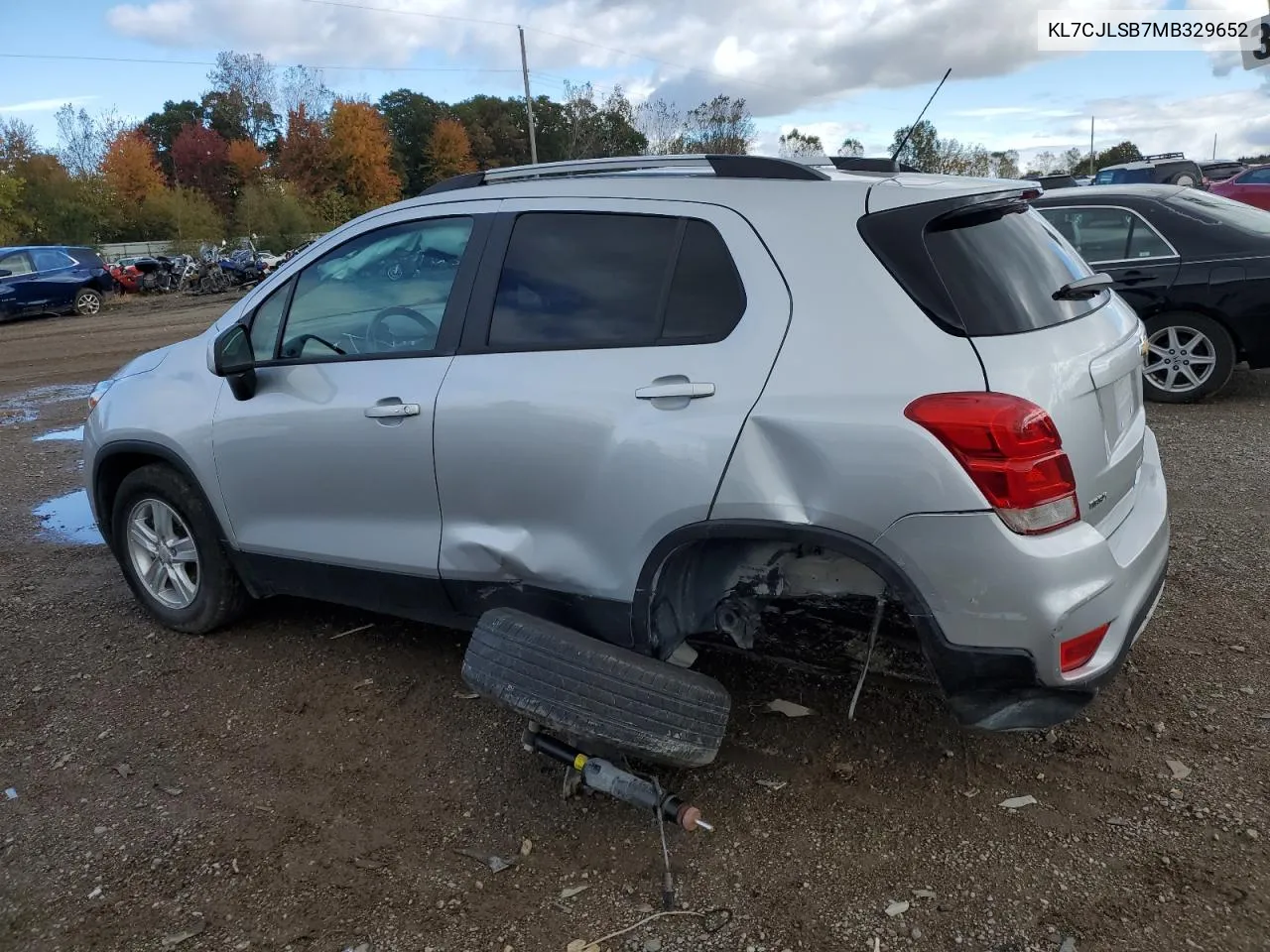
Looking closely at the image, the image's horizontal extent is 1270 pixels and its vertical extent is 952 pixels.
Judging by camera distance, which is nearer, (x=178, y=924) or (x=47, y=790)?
A: (x=178, y=924)

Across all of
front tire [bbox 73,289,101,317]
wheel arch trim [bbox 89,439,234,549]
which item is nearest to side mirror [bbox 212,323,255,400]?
wheel arch trim [bbox 89,439,234,549]

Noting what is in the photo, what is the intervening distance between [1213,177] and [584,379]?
93.5 ft

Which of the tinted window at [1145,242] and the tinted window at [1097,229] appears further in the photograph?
the tinted window at [1097,229]

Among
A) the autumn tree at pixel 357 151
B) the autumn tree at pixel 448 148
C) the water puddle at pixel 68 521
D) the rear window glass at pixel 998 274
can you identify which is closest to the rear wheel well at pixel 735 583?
the rear window glass at pixel 998 274

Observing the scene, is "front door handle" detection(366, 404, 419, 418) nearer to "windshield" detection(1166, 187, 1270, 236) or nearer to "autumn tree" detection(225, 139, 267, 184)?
"windshield" detection(1166, 187, 1270, 236)

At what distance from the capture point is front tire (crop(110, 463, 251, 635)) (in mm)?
4176

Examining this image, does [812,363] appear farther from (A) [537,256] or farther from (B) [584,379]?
(A) [537,256]

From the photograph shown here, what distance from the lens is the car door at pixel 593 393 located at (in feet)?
9.27

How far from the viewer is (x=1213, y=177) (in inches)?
1019

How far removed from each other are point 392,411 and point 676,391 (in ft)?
3.60

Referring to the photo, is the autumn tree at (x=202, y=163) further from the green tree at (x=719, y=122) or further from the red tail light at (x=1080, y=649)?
the red tail light at (x=1080, y=649)

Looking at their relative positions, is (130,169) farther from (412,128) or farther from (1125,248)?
(1125,248)

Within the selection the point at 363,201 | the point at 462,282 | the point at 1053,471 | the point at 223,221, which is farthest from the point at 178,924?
the point at 363,201

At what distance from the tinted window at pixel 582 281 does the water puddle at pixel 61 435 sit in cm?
739
